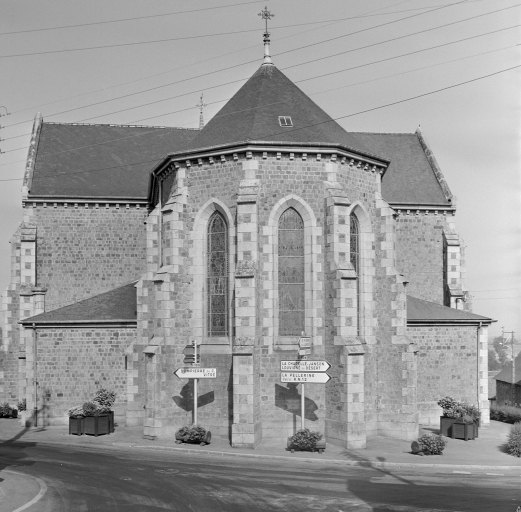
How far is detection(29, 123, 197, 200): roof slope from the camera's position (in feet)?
131

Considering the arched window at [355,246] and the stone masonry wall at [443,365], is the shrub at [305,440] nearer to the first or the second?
the arched window at [355,246]

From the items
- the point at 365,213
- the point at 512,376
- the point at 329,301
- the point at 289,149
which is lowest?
the point at 512,376

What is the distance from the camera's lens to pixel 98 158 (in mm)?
42406

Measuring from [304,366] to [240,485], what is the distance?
7.25 metres

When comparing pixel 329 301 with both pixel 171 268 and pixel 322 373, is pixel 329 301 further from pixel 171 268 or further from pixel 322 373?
pixel 171 268

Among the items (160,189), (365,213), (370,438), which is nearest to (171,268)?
(160,189)

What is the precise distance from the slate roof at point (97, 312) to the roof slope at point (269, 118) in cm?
888

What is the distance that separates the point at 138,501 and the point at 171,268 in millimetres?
11892

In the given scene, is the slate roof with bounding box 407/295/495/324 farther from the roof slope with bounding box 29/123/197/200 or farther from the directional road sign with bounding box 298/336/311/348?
the roof slope with bounding box 29/123/197/200

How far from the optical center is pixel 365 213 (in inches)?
1180

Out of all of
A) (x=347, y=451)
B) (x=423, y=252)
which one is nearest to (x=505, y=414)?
(x=423, y=252)

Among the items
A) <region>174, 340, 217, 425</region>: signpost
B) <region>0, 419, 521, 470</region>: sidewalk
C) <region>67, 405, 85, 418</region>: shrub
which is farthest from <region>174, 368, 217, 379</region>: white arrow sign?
<region>67, 405, 85, 418</region>: shrub

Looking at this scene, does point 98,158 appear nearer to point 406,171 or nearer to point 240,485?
point 406,171

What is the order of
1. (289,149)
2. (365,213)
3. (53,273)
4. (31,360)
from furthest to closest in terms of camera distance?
(53,273) < (31,360) < (365,213) < (289,149)
